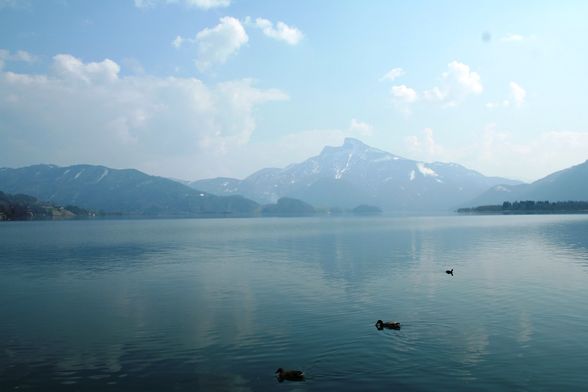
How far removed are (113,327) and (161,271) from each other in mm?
34233

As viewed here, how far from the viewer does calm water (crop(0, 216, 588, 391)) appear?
26.6m

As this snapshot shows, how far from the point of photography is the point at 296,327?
123 ft

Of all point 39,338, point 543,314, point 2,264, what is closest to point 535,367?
point 543,314

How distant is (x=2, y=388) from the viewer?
83.1ft

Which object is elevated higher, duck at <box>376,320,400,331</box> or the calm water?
duck at <box>376,320,400,331</box>

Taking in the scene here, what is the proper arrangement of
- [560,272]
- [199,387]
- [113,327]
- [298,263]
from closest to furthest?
[199,387]
[113,327]
[560,272]
[298,263]

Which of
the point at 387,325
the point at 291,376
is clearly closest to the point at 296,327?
the point at 387,325

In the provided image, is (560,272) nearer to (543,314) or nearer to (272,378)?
(543,314)

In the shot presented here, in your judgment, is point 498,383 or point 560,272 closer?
point 498,383

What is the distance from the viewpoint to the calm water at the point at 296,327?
26.6 meters

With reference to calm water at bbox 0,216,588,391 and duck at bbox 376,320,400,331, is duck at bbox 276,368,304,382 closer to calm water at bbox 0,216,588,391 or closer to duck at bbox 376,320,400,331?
calm water at bbox 0,216,588,391

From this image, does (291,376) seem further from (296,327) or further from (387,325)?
(387,325)

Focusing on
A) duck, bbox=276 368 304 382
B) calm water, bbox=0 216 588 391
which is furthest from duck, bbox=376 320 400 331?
duck, bbox=276 368 304 382

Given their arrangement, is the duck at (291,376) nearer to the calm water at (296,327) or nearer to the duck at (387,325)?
the calm water at (296,327)
